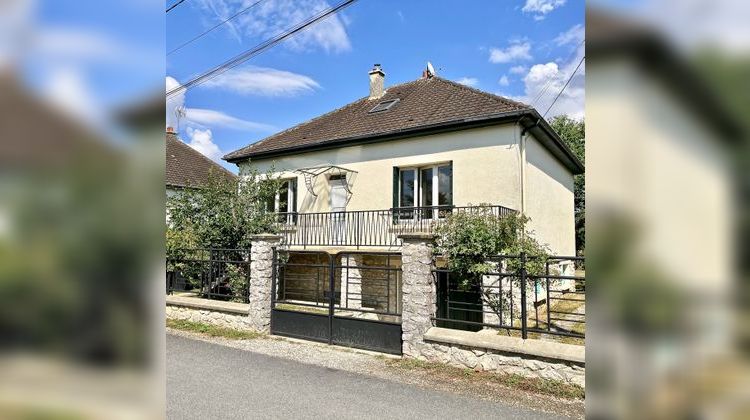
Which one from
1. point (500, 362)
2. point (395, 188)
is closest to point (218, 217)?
point (395, 188)

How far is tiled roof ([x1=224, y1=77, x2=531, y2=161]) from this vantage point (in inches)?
475

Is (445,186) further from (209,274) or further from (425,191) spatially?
(209,274)

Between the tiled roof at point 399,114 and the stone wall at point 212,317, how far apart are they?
6568 mm

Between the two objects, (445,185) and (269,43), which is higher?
(269,43)

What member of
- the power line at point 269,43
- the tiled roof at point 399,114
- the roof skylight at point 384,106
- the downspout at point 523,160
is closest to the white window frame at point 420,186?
the tiled roof at point 399,114

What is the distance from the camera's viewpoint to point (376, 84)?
53.8 ft

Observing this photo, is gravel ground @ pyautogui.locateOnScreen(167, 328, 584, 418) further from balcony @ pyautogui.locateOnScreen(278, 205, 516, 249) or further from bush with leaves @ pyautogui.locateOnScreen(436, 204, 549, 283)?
balcony @ pyautogui.locateOnScreen(278, 205, 516, 249)

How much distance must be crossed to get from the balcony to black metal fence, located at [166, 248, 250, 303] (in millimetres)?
3074

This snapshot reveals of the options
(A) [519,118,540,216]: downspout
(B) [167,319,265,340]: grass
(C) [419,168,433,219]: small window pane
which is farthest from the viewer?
(C) [419,168,433,219]: small window pane

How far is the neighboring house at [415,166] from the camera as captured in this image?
11.2 m

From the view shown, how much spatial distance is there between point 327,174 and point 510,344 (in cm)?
958

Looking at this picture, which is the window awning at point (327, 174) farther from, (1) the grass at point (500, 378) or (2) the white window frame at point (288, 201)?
(1) the grass at point (500, 378)

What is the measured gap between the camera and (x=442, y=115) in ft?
40.6

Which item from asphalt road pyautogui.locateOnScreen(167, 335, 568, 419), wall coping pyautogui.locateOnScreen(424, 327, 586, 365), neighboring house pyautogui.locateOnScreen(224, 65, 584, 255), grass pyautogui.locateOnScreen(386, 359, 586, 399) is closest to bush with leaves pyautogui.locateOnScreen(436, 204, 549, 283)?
wall coping pyautogui.locateOnScreen(424, 327, 586, 365)
